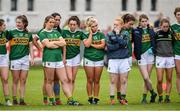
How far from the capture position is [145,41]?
21.8 metres

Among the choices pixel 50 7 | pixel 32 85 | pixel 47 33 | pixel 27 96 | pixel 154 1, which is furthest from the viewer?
pixel 154 1

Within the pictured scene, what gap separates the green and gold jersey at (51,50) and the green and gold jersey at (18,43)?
595 mm

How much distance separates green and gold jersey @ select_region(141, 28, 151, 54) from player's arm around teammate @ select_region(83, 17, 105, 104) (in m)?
1.01

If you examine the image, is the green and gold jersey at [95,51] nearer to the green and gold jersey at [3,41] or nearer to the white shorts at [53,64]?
the white shorts at [53,64]

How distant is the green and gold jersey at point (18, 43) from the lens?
21.2 meters

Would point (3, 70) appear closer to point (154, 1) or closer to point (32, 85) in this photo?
point (32, 85)

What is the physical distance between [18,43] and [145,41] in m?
3.08

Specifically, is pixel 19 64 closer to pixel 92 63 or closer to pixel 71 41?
pixel 71 41

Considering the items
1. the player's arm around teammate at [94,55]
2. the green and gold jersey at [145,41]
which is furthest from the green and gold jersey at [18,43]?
the green and gold jersey at [145,41]

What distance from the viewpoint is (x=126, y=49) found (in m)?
21.3

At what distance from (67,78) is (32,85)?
21.9ft

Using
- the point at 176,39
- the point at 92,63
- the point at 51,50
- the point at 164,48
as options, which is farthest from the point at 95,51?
the point at 176,39

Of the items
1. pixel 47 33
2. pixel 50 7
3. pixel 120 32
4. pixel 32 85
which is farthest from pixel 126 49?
pixel 50 7

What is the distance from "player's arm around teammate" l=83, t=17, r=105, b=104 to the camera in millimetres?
21297
